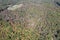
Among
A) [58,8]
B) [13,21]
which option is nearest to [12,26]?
[13,21]

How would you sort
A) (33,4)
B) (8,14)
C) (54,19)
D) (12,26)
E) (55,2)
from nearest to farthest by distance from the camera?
(12,26)
(8,14)
(54,19)
(33,4)
(55,2)

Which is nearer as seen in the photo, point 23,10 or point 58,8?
point 23,10

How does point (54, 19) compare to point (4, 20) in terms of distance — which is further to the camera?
point (54, 19)

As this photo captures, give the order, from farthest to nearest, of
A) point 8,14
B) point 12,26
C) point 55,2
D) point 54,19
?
point 55,2, point 54,19, point 8,14, point 12,26

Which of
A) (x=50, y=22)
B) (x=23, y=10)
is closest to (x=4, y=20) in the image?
(x=23, y=10)

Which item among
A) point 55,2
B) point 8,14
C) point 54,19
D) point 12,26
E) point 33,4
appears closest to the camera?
point 12,26

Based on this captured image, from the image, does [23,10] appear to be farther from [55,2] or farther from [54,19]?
[55,2]

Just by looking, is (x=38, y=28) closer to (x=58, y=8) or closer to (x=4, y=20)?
(x=4, y=20)

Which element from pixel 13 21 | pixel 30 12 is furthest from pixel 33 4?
pixel 13 21
